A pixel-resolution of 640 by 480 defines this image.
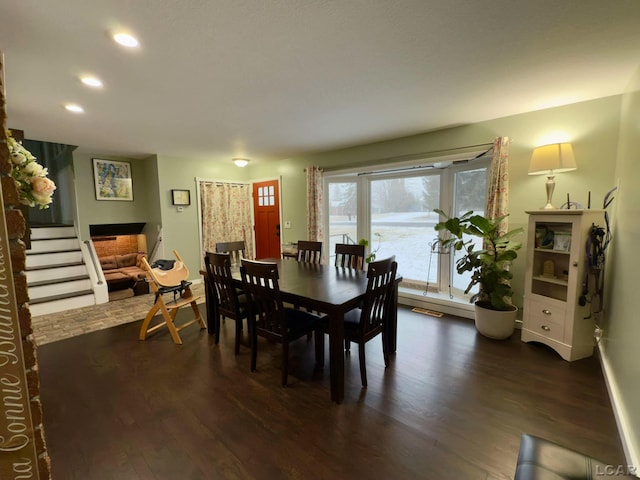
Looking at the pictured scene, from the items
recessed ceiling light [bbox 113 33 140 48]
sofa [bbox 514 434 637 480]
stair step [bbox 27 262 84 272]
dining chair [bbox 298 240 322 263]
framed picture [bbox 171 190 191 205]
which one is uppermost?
recessed ceiling light [bbox 113 33 140 48]

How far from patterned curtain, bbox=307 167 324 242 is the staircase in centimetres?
355

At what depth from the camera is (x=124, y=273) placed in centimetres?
545

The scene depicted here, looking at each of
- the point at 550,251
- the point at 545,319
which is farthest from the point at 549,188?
the point at 545,319

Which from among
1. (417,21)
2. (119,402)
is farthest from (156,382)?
(417,21)

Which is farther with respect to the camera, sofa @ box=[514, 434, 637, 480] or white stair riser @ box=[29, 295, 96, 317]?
white stair riser @ box=[29, 295, 96, 317]

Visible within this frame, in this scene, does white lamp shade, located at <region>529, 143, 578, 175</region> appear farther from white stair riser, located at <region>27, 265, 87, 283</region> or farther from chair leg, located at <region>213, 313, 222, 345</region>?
white stair riser, located at <region>27, 265, 87, 283</region>

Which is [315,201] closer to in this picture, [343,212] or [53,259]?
[343,212]

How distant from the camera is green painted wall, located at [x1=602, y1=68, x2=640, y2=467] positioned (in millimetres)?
1664

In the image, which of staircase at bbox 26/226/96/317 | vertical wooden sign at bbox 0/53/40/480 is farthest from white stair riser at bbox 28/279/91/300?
vertical wooden sign at bbox 0/53/40/480

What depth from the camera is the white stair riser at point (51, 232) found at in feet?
16.0

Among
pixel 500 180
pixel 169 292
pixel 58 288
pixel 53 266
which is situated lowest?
pixel 58 288

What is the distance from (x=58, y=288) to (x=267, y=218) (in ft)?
11.3

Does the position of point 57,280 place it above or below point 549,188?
below

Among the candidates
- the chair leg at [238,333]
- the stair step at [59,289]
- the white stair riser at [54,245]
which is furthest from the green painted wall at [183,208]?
the chair leg at [238,333]
